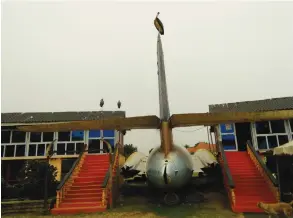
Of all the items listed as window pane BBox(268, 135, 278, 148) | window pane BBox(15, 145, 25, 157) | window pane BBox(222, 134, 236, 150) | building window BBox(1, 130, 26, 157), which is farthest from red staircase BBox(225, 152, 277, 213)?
building window BBox(1, 130, 26, 157)

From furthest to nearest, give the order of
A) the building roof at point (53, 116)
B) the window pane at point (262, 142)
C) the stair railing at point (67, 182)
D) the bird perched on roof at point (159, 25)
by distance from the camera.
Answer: the building roof at point (53, 116) < the window pane at point (262, 142) < the stair railing at point (67, 182) < the bird perched on roof at point (159, 25)

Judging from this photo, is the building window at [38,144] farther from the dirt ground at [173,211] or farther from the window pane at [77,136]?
the dirt ground at [173,211]

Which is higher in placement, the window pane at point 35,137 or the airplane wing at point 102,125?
the window pane at point 35,137

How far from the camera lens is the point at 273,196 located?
11.5m

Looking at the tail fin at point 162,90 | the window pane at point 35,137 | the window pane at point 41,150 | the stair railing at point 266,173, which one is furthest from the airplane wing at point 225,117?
the window pane at point 35,137

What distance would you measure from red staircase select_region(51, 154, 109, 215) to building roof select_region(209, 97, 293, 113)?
10955 mm

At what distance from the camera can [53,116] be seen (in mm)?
22000

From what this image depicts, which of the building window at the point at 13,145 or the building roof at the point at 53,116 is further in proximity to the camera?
the building roof at the point at 53,116

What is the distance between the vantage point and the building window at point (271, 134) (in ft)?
60.8

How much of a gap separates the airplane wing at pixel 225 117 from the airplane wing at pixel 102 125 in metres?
0.89

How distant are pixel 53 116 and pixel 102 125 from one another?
1528cm

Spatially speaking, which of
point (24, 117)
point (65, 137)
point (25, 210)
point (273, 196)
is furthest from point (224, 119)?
point (24, 117)

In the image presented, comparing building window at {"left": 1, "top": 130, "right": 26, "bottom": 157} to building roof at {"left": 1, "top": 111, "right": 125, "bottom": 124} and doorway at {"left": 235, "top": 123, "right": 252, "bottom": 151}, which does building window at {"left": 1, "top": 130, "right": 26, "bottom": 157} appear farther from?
doorway at {"left": 235, "top": 123, "right": 252, "bottom": 151}

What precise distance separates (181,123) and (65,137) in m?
13.3
